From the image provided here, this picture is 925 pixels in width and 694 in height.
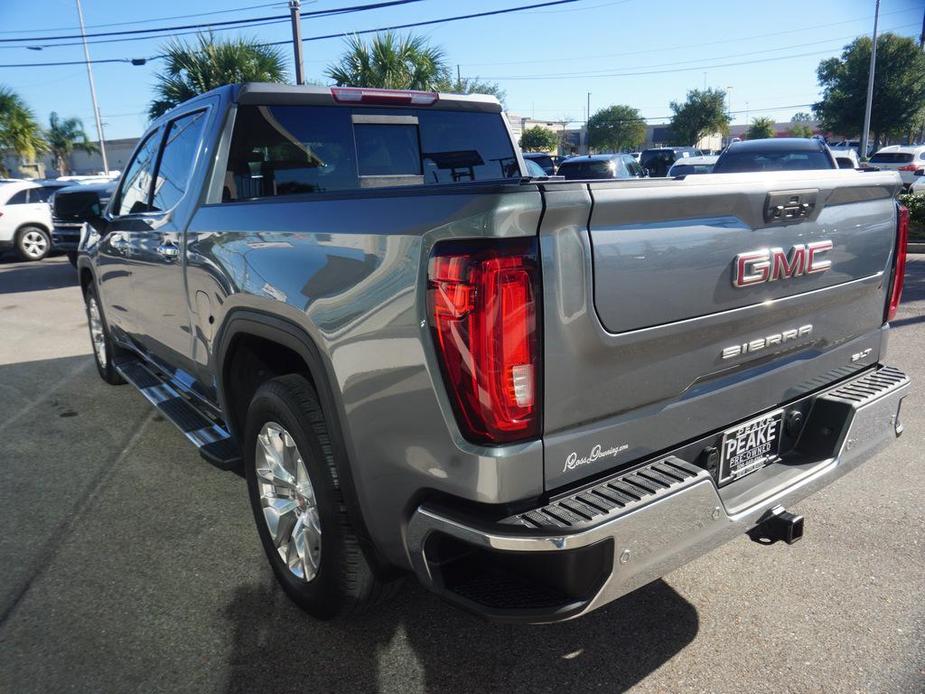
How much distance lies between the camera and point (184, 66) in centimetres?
1560

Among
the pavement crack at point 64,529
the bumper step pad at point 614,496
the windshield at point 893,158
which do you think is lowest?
the pavement crack at point 64,529

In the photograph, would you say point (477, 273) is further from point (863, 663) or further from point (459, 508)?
point (863, 663)

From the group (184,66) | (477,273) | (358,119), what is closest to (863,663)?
(477,273)

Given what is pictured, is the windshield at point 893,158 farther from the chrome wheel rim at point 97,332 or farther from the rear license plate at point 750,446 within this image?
the rear license plate at point 750,446

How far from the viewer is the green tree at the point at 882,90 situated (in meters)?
36.7

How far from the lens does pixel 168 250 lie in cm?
353

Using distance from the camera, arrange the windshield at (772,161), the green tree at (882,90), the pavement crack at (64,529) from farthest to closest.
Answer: the green tree at (882,90)
the windshield at (772,161)
the pavement crack at (64,529)

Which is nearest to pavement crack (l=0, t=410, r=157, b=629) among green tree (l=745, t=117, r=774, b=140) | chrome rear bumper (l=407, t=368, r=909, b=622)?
chrome rear bumper (l=407, t=368, r=909, b=622)

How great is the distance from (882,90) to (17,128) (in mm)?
41681

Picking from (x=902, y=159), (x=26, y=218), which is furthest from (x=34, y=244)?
(x=902, y=159)

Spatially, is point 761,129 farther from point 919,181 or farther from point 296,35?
point 296,35

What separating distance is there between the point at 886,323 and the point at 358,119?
103 inches

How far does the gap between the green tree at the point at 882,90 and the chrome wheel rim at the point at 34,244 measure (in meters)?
39.1

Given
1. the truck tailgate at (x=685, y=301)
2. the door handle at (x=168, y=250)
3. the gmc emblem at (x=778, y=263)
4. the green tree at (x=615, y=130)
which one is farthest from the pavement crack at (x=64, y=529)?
the green tree at (x=615, y=130)
